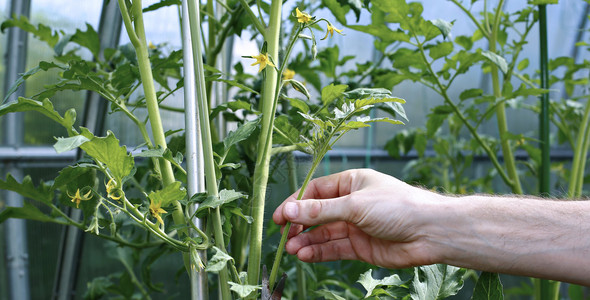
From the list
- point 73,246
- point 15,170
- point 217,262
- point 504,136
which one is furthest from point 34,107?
point 15,170

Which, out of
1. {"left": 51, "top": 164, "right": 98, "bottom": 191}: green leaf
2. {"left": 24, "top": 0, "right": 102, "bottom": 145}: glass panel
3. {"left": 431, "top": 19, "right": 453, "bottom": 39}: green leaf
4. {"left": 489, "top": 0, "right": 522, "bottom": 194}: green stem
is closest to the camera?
{"left": 51, "top": 164, "right": 98, "bottom": 191}: green leaf

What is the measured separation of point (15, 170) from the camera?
1.42m

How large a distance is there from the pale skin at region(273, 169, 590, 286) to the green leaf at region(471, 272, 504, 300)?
10mm

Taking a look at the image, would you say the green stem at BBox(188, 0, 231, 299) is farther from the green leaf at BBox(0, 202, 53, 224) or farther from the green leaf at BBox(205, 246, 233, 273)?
the green leaf at BBox(0, 202, 53, 224)

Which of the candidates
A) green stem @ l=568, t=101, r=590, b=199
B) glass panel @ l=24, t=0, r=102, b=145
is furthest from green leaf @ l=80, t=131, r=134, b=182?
glass panel @ l=24, t=0, r=102, b=145

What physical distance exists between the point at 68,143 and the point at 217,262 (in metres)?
0.15

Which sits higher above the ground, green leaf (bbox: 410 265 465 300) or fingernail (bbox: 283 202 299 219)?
fingernail (bbox: 283 202 299 219)

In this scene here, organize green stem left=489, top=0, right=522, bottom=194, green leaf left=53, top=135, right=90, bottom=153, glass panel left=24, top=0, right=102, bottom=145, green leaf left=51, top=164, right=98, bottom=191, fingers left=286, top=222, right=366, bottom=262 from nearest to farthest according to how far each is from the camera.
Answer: green leaf left=53, top=135, right=90, bottom=153 → green leaf left=51, top=164, right=98, bottom=191 → fingers left=286, top=222, right=366, bottom=262 → green stem left=489, top=0, right=522, bottom=194 → glass panel left=24, top=0, right=102, bottom=145

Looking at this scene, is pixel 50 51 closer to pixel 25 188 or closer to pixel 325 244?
pixel 25 188

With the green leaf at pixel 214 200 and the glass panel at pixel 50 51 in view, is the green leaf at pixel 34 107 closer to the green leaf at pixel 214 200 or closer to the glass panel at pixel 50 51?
the green leaf at pixel 214 200

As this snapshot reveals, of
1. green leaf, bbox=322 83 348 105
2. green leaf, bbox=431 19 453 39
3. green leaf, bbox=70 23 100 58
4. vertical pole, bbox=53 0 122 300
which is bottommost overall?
vertical pole, bbox=53 0 122 300

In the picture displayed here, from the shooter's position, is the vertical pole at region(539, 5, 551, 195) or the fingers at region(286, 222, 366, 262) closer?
the fingers at region(286, 222, 366, 262)

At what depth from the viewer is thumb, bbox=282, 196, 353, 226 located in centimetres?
52

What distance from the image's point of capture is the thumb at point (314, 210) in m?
0.52
